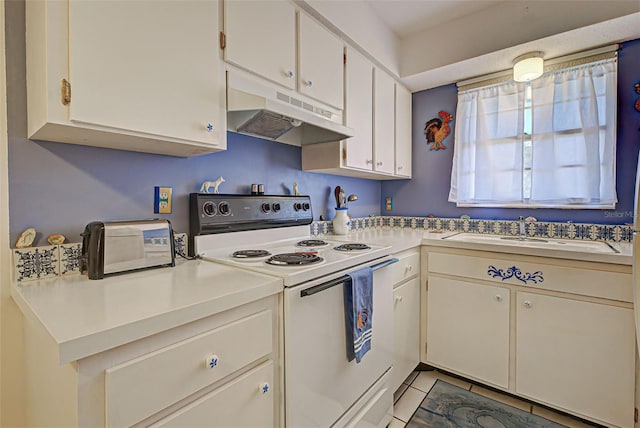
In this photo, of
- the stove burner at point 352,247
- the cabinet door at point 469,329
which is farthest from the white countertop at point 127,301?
the cabinet door at point 469,329

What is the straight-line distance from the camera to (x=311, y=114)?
1.49 metres

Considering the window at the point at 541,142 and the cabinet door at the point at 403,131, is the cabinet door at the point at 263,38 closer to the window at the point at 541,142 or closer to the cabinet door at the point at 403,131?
the cabinet door at the point at 403,131

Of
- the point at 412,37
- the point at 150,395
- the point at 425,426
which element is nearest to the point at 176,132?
the point at 150,395

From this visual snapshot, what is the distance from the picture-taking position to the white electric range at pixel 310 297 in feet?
3.51

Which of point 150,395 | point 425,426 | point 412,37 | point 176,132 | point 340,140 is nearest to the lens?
point 150,395

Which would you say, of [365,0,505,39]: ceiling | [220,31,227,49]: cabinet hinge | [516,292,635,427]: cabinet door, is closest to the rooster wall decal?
[365,0,505,39]: ceiling

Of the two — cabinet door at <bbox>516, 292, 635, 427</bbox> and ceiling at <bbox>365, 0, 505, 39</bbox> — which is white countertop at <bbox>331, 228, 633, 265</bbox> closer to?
cabinet door at <bbox>516, 292, 635, 427</bbox>

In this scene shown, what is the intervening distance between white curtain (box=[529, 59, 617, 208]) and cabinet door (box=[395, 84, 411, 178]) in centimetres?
91

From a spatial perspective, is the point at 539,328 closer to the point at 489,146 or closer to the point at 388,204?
the point at 489,146

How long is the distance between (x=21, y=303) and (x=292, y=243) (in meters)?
1.18

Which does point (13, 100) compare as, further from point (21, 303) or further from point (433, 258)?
point (433, 258)

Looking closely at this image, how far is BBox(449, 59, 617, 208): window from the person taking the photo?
1.96m

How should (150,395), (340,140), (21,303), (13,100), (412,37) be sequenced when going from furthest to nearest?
1. (412,37)
2. (340,140)
3. (13,100)
4. (21,303)
5. (150,395)

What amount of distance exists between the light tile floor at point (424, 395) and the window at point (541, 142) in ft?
4.21
